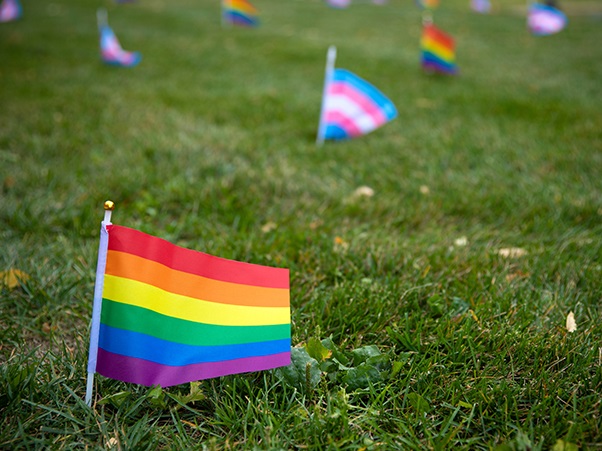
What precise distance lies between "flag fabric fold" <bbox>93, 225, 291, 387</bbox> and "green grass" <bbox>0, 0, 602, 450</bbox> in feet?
0.30

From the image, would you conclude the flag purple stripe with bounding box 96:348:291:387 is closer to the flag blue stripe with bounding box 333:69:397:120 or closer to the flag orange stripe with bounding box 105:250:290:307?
the flag orange stripe with bounding box 105:250:290:307

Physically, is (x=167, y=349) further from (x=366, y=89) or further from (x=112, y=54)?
(x=112, y=54)

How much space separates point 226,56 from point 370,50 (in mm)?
2333

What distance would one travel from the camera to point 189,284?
140 cm

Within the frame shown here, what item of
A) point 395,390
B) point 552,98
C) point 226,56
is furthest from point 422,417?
point 226,56

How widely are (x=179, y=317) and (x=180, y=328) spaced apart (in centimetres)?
3

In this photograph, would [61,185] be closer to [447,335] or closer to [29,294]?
[29,294]

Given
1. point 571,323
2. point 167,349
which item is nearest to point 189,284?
point 167,349

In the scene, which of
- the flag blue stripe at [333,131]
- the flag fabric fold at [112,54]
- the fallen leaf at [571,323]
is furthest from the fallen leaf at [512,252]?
the flag fabric fold at [112,54]

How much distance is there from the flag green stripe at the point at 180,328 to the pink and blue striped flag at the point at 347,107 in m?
2.57

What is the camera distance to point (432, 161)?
3.52 m

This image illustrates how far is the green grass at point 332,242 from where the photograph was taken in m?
1.39

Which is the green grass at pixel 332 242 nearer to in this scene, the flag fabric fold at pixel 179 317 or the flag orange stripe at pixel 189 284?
the flag fabric fold at pixel 179 317

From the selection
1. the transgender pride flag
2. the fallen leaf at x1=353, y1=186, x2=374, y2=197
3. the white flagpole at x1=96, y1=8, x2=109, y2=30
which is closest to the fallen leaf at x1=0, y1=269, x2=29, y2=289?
the fallen leaf at x1=353, y1=186, x2=374, y2=197
